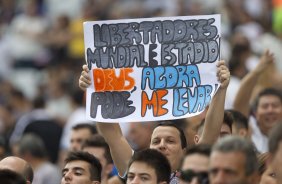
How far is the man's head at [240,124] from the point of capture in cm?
1304

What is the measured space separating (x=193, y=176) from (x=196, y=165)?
0.59 ft

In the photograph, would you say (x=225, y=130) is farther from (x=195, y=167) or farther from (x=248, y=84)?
(x=195, y=167)

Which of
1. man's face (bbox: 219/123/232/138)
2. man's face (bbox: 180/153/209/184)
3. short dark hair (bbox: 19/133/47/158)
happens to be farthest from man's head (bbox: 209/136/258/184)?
short dark hair (bbox: 19/133/47/158)

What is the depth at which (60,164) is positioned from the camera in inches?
688

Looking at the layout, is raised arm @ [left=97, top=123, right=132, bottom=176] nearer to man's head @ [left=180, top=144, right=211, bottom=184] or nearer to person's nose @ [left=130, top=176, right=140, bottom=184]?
person's nose @ [left=130, top=176, right=140, bottom=184]

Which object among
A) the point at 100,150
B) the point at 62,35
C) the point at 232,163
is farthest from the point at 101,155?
the point at 62,35

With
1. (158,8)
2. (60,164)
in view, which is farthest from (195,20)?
(158,8)

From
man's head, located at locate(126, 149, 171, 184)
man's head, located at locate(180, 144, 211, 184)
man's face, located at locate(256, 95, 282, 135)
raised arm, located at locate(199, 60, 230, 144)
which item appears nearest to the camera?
man's head, located at locate(180, 144, 211, 184)

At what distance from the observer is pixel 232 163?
8844 mm

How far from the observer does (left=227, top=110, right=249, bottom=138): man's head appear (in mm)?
13039

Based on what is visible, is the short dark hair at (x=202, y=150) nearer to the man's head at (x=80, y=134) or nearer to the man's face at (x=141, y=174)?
the man's face at (x=141, y=174)

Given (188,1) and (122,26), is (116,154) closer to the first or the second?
(122,26)

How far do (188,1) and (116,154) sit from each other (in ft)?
40.6

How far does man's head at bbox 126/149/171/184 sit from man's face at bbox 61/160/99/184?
921 millimetres
